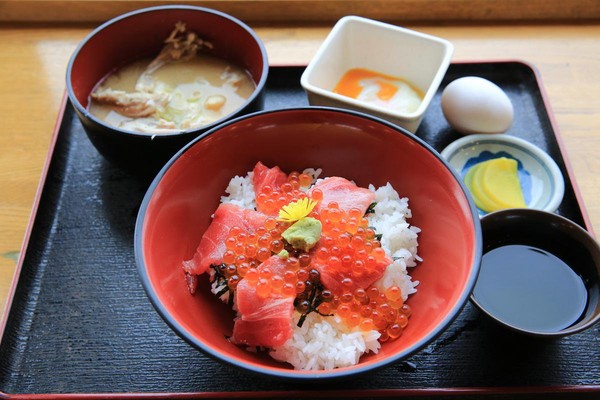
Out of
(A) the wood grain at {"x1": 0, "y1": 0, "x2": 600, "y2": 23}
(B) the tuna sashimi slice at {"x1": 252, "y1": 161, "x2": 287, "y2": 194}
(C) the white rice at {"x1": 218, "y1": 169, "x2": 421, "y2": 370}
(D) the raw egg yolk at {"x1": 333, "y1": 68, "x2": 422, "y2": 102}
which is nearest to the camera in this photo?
(C) the white rice at {"x1": 218, "y1": 169, "x2": 421, "y2": 370}

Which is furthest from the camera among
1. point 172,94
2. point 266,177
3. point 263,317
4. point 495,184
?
point 172,94

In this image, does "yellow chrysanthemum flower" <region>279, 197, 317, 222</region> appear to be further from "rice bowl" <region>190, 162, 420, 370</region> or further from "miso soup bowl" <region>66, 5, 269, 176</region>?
"miso soup bowl" <region>66, 5, 269, 176</region>

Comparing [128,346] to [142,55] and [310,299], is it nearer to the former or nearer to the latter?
[310,299]

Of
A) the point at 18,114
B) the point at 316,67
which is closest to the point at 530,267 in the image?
the point at 316,67

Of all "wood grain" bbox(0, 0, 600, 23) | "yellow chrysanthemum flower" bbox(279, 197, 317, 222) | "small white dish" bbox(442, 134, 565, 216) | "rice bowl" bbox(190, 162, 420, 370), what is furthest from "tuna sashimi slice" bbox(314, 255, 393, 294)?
"wood grain" bbox(0, 0, 600, 23)

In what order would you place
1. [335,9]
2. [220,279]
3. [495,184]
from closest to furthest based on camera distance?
1. [220,279]
2. [495,184]
3. [335,9]

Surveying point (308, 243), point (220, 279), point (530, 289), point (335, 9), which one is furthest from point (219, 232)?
point (335, 9)

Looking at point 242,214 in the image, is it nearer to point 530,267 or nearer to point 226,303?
point 226,303

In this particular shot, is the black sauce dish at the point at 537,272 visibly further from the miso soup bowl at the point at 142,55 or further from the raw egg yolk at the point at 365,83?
the miso soup bowl at the point at 142,55
